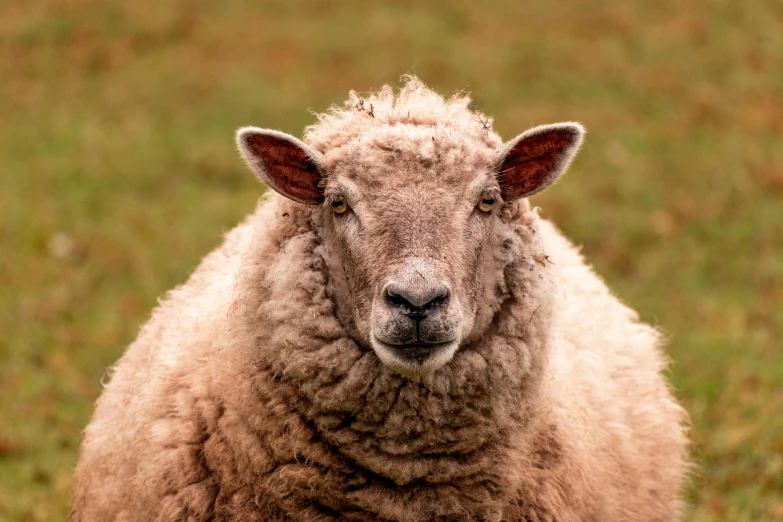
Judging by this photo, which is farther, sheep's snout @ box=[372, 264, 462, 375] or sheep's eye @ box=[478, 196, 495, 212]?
sheep's eye @ box=[478, 196, 495, 212]

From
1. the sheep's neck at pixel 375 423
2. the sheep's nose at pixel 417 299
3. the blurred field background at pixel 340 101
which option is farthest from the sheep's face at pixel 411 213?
the blurred field background at pixel 340 101

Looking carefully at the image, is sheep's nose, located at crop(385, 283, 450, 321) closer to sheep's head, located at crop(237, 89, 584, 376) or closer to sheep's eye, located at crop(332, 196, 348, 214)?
sheep's head, located at crop(237, 89, 584, 376)

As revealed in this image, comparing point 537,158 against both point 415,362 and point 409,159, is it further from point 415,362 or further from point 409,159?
point 415,362

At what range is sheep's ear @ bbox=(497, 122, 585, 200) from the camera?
14.1ft

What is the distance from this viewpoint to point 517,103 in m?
14.6

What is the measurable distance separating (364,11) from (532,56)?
10.3 ft

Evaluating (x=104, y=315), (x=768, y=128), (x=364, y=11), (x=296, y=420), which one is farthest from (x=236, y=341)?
(x=364, y=11)

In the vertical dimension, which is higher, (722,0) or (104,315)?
(722,0)

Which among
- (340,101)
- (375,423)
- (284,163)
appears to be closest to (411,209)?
(284,163)

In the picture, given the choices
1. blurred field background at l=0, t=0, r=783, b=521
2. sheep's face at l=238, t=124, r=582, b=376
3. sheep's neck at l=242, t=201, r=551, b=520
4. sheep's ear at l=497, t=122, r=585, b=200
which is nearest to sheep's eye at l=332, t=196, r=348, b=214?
sheep's face at l=238, t=124, r=582, b=376

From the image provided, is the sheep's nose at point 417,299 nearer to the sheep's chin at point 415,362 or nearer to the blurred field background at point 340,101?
the sheep's chin at point 415,362

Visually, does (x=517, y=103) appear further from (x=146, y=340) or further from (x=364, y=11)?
(x=146, y=340)

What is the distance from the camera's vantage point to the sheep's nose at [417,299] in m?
3.70

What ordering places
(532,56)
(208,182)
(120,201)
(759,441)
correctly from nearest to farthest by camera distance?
(759,441), (120,201), (208,182), (532,56)
